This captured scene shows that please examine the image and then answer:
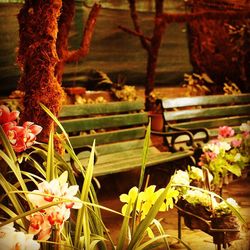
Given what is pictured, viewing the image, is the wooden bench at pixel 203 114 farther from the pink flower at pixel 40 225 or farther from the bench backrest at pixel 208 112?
the pink flower at pixel 40 225

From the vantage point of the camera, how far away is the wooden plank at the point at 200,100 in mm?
5953

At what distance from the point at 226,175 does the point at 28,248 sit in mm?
2846

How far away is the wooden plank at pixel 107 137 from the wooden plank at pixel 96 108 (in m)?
0.25

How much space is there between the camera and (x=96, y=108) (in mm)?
5133

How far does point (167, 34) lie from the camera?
31.8 feet

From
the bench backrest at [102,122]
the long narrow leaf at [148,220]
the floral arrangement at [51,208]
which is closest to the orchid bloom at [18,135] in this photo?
the floral arrangement at [51,208]

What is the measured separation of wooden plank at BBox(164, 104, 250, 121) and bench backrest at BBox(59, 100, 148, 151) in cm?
41

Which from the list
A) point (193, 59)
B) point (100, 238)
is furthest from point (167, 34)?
point (100, 238)

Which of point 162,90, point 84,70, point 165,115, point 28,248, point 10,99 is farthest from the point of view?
point 162,90

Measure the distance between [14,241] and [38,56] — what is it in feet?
4.31

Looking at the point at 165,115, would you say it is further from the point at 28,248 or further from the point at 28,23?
the point at 28,248

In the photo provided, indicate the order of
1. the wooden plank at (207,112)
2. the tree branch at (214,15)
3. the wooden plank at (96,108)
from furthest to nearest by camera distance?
the tree branch at (214,15) → the wooden plank at (207,112) → the wooden plank at (96,108)

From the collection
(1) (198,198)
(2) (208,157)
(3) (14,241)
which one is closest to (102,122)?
(2) (208,157)

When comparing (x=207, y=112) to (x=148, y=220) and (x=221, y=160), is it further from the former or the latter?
(x=148, y=220)
